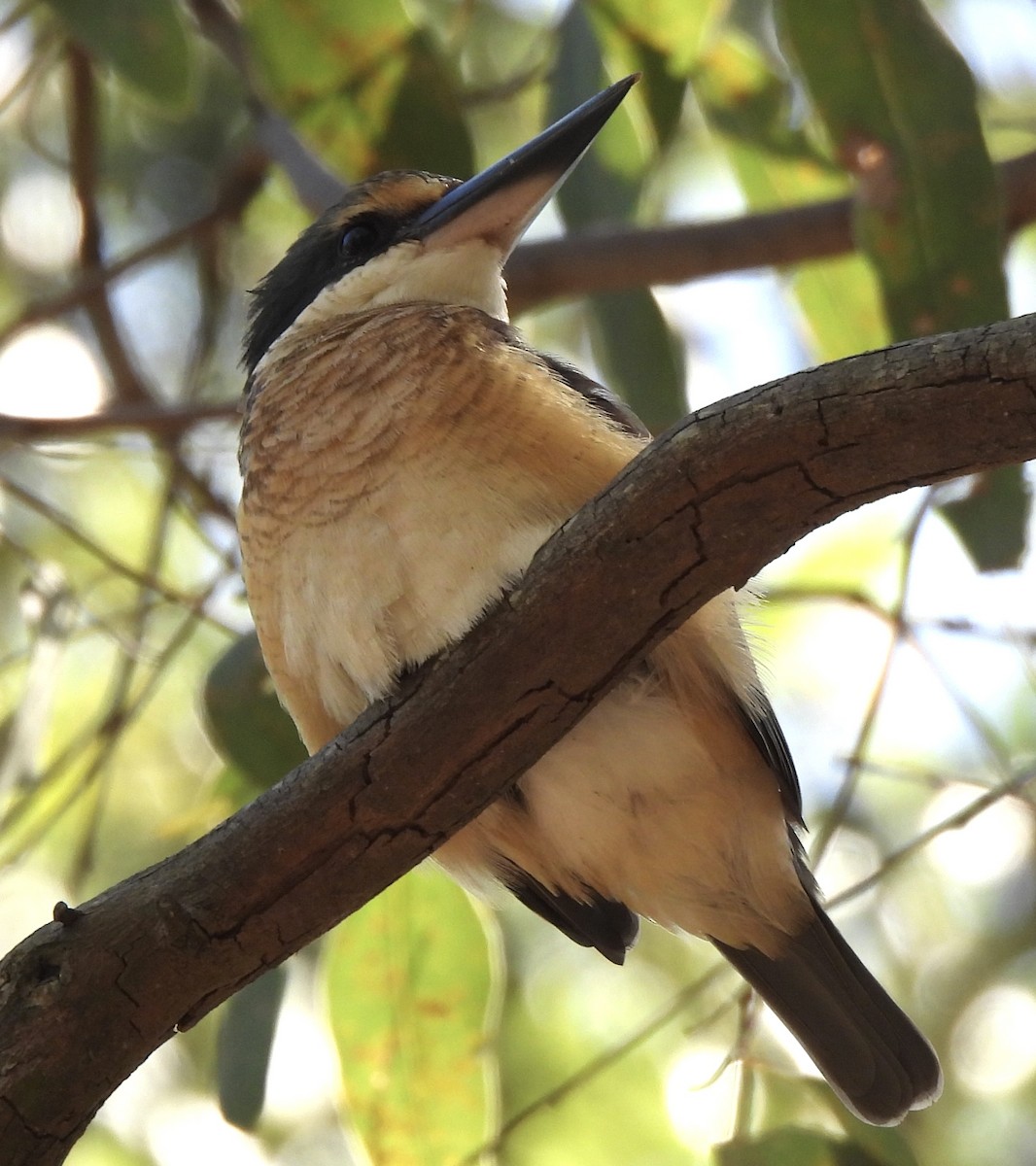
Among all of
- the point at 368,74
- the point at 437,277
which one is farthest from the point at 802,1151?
the point at 368,74

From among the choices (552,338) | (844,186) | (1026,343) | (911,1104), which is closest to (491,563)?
(1026,343)

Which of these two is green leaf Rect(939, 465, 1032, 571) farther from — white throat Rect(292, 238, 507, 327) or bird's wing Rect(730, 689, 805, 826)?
white throat Rect(292, 238, 507, 327)

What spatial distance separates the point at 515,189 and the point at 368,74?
28.6 inches

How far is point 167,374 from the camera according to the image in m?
5.11

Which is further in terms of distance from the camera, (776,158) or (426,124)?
(776,158)

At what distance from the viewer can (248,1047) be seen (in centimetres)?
293

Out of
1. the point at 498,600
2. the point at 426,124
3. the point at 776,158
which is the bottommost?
the point at 498,600

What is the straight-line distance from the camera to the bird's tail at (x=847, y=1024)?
106 inches

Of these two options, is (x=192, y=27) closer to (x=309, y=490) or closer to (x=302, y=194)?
(x=302, y=194)

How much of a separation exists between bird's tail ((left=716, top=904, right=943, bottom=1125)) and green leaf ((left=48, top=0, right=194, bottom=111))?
206cm

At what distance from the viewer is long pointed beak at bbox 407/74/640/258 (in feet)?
9.41

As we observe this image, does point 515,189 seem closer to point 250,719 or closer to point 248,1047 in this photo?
point 250,719

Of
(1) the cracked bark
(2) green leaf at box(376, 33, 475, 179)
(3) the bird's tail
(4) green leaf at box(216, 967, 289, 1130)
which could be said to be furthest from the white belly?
(2) green leaf at box(376, 33, 475, 179)

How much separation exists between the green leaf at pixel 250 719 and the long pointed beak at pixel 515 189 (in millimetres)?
910
